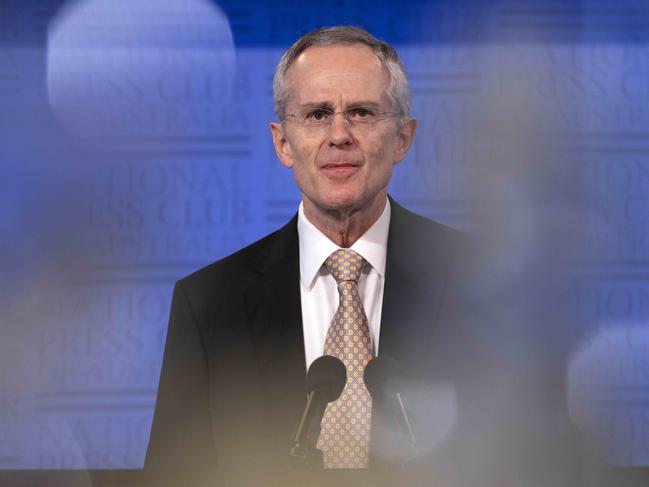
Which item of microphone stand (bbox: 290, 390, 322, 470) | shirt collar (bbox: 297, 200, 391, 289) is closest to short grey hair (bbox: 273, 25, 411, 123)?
shirt collar (bbox: 297, 200, 391, 289)

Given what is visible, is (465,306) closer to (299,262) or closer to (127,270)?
(299,262)

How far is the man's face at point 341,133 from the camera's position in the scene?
1.19 meters

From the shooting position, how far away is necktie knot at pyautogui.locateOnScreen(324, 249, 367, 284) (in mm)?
1190

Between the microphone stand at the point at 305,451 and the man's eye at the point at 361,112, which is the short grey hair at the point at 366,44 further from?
the microphone stand at the point at 305,451

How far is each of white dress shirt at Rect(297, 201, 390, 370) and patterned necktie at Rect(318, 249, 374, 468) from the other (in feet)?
0.10

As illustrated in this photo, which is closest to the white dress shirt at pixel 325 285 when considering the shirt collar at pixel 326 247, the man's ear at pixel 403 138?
the shirt collar at pixel 326 247

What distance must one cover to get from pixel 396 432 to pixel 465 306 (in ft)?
1.50

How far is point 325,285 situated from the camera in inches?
48.5

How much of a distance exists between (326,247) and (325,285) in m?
0.06

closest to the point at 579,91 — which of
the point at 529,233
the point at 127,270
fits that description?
the point at 529,233

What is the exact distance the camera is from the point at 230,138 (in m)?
1.69

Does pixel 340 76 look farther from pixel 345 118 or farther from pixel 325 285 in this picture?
pixel 325 285

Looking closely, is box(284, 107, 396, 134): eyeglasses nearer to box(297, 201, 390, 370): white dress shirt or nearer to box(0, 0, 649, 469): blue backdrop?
box(297, 201, 390, 370): white dress shirt

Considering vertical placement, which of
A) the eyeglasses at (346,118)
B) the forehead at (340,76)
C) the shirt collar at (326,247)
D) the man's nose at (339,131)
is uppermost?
the forehead at (340,76)
